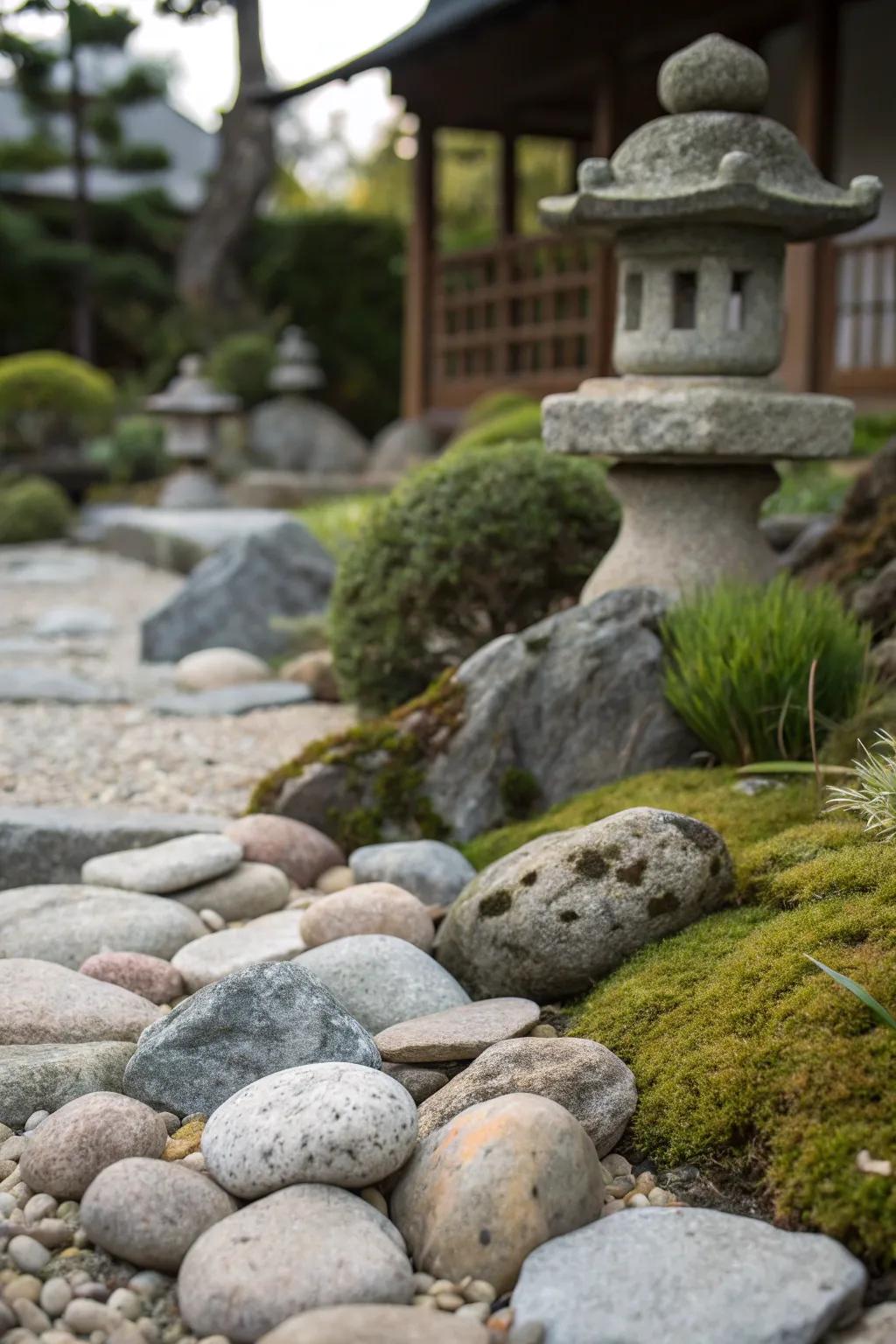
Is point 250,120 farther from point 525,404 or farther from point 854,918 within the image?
point 854,918

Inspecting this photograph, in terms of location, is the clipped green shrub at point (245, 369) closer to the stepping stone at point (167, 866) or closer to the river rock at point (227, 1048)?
the stepping stone at point (167, 866)

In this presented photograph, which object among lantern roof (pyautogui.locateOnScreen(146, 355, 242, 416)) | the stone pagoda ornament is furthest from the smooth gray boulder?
lantern roof (pyautogui.locateOnScreen(146, 355, 242, 416))

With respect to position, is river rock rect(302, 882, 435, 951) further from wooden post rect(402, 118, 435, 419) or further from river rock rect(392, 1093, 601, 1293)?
wooden post rect(402, 118, 435, 419)

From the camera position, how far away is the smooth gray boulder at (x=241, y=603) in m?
7.50

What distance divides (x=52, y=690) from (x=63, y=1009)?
3735 millimetres

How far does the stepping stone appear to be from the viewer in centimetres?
382

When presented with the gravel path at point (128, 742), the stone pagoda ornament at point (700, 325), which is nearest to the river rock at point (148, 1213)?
the gravel path at point (128, 742)

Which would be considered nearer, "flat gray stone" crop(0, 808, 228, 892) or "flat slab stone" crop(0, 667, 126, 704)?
"flat gray stone" crop(0, 808, 228, 892)

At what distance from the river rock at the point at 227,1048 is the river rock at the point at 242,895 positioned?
3.65ft

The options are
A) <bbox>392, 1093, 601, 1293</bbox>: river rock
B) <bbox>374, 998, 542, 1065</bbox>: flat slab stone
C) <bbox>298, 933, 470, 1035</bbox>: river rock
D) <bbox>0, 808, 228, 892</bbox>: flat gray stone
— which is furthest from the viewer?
<bbox>0, 808, 228, 892</bbox>: flat gray stone

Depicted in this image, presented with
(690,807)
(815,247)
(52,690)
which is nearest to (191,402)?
(815,247)

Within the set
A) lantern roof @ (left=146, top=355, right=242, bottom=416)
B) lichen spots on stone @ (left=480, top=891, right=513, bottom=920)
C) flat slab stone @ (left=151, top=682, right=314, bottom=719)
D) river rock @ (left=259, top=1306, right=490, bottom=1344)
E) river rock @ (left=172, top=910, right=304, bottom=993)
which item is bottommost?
river rock @ (left=172, top=910, right=304, bottom=993)

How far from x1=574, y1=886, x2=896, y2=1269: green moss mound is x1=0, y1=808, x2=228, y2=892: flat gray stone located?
1690mm

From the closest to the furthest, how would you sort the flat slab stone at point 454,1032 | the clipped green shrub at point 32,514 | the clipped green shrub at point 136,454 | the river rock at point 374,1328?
1. the river rock at point 374,1328
2. the flat slab stone at point 454,1032
3. the clipped green shrub at point 32,514
4. the clipped green shrub at point 136,454
